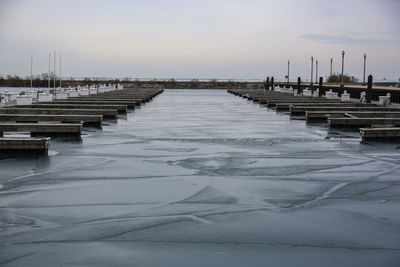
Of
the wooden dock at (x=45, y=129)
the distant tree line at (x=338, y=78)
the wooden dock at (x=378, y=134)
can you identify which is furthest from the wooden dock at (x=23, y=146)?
the distant tree line at (x=338, y=78)

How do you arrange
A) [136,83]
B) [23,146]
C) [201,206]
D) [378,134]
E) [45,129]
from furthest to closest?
[136,83] < [45,129] < [378,134] < [23,146] < [201,206]

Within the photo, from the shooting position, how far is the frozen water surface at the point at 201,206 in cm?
766

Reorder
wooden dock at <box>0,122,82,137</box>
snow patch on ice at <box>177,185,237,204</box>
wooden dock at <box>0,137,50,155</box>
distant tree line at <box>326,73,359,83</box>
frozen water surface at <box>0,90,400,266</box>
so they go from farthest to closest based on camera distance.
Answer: distant tree line at <box>326,73,359,83</box> → wooden dock at <box>0,122,82,137</box> → wooden dock at <box>0,137,50,155</box> → snow patch on ice at <box>177,185,237,204</box> → frozen water surface at <box>0,90,400,266</box>

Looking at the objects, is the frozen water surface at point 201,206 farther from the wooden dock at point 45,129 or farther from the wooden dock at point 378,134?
the wooden dock at point 45,129

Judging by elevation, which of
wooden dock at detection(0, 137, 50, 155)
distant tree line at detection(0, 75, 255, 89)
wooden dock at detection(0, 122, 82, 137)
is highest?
distant tree line at detection(0, 75, 255, 89)

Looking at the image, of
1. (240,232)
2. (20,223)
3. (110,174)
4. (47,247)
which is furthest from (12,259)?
(110,174)

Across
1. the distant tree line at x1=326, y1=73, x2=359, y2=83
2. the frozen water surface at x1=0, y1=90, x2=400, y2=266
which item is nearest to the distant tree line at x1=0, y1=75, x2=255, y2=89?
the distant tree line at x1=326, y1=73, x2=359, y2=83

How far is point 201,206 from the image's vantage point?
1022cm

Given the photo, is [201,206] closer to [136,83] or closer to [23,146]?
[23,146]

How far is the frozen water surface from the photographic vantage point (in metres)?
7.66

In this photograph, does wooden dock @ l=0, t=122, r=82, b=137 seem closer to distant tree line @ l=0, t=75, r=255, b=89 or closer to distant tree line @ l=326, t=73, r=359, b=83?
distant tree line @ l=326, t=73, r=359, b=83

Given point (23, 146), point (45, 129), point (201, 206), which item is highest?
point (45, 129)

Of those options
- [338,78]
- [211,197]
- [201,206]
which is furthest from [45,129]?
[338,78]

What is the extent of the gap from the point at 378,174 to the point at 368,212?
13.0 ft
